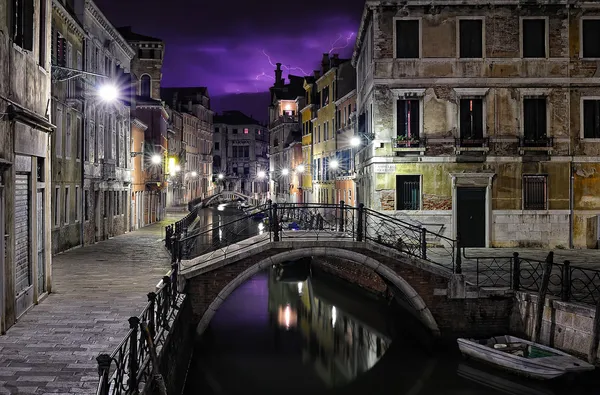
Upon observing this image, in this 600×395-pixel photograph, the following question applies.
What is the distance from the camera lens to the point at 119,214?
1242 inches

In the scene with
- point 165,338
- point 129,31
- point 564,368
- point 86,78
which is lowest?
point 564,368

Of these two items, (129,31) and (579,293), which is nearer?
(579,293)

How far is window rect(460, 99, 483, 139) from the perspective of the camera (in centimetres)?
2330

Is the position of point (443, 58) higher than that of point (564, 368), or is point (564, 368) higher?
point (443, 58)

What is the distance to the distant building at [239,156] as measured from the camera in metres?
106

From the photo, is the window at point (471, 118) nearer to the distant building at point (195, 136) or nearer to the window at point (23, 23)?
the window at point (23, 23)

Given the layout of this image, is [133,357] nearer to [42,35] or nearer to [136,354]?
[136,354]

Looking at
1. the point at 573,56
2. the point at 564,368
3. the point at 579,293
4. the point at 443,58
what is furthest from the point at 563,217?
the point at 564,368

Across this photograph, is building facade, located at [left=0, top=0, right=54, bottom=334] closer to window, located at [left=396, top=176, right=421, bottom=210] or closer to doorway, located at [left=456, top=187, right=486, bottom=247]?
window, located at [left=396, top=176, right=421, bottom=210]

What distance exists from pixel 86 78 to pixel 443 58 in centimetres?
1344

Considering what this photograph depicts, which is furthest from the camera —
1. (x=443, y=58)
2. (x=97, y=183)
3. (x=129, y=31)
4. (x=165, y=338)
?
(x=129, y=31)

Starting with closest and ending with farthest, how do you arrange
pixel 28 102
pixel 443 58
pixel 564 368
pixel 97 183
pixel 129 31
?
1. pixel 28 102
2. pixel 564 368
3. pixel 443 58
4. pixel 97 183
5. pixel 129 31

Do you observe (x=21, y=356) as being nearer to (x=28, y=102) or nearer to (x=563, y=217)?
(x=28, y=102)

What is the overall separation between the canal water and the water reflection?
31 millimetres
